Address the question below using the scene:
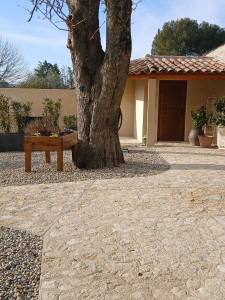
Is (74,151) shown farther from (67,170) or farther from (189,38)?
(189,38)

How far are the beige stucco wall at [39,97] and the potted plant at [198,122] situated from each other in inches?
178

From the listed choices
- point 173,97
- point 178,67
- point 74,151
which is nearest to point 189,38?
A: point 173,97

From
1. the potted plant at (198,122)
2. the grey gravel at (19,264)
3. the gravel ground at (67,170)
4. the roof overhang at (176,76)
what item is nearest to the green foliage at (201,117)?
the potted plant at (198,122)

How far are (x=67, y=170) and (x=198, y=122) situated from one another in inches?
222

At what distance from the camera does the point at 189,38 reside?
2770cm

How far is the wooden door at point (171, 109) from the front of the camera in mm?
12312

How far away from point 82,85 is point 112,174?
209 centimetres

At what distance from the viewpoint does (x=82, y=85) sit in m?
7.05

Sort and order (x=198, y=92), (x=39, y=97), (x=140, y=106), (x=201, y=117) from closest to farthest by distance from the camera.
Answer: (x=201, y=117) < (x=39, y=97) < (x=140, y=106) < (x=198, y=92)

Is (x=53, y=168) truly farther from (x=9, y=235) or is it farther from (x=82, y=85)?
(x=9, y=235)

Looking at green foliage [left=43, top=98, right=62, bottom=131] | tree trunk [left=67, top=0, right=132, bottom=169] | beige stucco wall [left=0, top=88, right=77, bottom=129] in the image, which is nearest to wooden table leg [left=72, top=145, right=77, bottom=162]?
tree trunk [left=67, top=0, right=132, bottom=169]

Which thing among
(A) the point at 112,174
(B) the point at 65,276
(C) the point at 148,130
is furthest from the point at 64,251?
(C) the point at 148,130

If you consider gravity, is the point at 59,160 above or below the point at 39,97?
below

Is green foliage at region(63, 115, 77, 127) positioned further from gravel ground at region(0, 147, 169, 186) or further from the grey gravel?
the grey gravel
